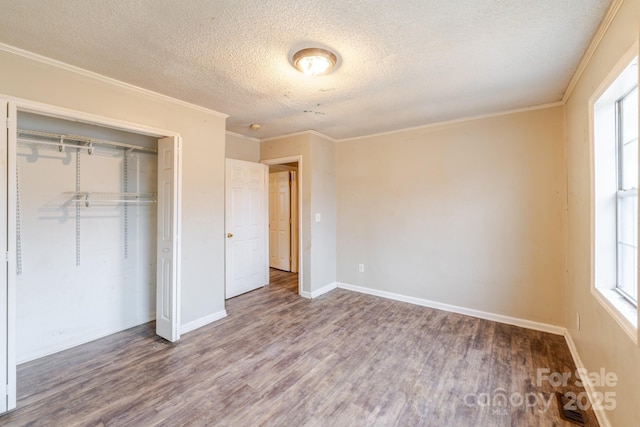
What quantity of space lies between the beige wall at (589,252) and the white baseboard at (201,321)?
11.1 feet

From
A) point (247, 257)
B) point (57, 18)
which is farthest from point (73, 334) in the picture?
point (57, 18)

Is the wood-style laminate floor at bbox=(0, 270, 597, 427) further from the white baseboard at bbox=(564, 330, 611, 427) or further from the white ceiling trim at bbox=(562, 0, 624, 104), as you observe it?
the white ceiling trim at bbox=(562, 0, 624, 104)

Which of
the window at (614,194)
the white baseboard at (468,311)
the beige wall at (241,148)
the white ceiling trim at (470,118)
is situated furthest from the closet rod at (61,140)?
the window at (614,194)

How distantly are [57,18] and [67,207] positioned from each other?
5.63 feet

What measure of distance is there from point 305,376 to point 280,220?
12.4 ft

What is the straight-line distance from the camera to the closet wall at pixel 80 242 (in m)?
2.39

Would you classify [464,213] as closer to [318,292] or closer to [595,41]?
[595,41]

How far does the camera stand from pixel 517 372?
7.37ft

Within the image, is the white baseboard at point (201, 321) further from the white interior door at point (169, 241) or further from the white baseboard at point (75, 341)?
the white baseboard at point (75, 341)

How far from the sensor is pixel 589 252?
2.03 m

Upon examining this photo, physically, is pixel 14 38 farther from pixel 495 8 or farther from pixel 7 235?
pixel 495 8

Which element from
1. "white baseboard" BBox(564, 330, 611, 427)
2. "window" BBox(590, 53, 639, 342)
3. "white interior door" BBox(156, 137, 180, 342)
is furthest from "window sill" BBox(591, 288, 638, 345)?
"white interior door" BBox(156, 137, 180, 342)

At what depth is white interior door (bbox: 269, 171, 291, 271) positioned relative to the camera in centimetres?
562

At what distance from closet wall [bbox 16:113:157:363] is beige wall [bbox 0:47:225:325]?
0.56 metres
